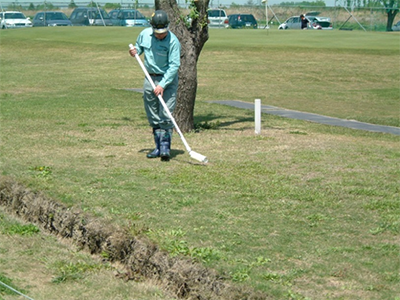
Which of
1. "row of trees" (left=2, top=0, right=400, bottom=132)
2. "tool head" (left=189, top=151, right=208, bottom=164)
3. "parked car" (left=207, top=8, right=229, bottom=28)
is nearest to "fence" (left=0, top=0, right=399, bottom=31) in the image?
"parked car" (left=207, top=8, right=229, bottom=28)

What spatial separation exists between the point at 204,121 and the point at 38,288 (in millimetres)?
8248

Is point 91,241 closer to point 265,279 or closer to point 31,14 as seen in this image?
point 265,279

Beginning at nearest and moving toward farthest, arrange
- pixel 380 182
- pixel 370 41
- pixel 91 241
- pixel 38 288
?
pixel 38 288
pixel 91 241
pixel 380 182
pixel 370 41

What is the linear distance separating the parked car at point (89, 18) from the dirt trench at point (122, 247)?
4808cm

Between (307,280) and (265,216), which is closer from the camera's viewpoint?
(307,280)

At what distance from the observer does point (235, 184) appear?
796 cm

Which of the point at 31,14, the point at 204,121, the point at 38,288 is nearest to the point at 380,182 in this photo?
the point at 38,288

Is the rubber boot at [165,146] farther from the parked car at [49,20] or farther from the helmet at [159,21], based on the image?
the parked car at [49,20]

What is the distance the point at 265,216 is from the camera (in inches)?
264

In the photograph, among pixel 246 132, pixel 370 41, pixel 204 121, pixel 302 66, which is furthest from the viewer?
pixel 370 41

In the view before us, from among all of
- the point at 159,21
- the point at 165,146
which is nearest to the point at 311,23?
the point at 165,146

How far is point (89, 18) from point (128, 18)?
3053 mm

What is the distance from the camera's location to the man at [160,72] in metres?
9.04

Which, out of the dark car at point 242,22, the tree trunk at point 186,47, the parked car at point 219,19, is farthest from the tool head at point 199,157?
the dark car at point 242,22
